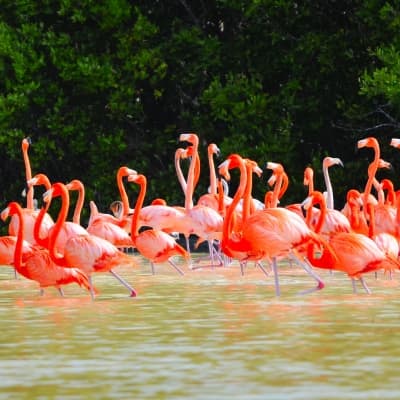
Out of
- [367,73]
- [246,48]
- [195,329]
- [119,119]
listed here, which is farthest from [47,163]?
[195,329]

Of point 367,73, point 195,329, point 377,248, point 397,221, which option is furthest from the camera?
point 367,73

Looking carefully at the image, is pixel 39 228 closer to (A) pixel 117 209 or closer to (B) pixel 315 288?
(B) pixel 315 288

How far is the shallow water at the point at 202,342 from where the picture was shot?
26.8 feet

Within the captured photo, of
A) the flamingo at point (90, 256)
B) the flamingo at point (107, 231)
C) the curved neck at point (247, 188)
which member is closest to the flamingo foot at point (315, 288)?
the flamingo at point (90, 256)

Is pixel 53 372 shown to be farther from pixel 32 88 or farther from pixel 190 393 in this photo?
pixel 32 88

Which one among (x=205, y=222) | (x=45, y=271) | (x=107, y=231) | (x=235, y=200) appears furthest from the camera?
(x=205, y=222)

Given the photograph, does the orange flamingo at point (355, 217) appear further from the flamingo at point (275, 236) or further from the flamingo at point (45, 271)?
the flamingo at point (45, 271)

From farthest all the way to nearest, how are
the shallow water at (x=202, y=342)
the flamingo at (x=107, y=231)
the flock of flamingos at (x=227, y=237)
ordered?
1. the flamingo at (x=107, y=231)
2. the flock of flamingos at (x=227, y=237)
3. the shallow water at (x=202, y=342)

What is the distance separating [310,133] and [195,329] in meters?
14.7

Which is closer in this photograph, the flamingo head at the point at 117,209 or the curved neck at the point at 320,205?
the curved neck at the point at 320,205

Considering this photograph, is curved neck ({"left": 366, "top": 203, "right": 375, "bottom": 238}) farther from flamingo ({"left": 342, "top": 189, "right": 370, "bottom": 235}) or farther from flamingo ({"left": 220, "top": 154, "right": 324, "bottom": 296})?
flamingo ({"left": 220, "top": 154, "right": 324, "bottom": 296})

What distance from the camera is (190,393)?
7.97 meters

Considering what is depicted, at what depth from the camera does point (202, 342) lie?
10047 millimetres

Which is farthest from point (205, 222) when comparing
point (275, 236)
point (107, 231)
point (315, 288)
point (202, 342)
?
point (202, 342)
